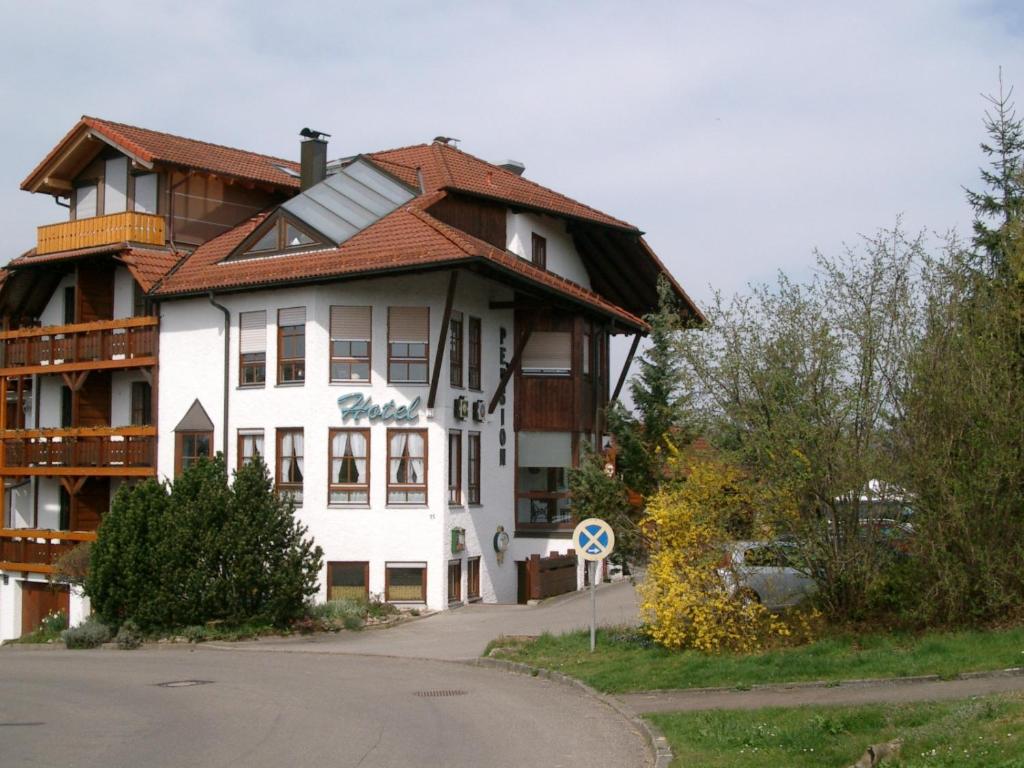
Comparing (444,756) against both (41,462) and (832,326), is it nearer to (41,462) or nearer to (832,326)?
(832,326)

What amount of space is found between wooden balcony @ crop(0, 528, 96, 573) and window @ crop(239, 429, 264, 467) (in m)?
5.45

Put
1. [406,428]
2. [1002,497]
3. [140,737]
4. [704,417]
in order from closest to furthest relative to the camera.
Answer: [140,737], [1002,497], [704,417], [406,428]

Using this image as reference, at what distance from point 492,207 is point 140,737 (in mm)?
20644

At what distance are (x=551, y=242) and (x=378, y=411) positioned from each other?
7.95 m

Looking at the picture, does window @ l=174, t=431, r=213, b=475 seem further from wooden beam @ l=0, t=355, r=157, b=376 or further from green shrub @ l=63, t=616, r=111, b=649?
green shrub @ l=63, t=616, r=111, b=649

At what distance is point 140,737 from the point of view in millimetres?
13273

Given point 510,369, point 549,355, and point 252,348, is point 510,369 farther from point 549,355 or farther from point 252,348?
point 252,348

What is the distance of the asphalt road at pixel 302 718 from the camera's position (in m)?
12.1

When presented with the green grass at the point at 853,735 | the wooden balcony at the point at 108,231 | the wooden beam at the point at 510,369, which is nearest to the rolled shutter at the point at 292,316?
the wooden beam at the point at 510,369

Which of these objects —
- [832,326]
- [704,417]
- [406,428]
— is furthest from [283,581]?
[832,326]

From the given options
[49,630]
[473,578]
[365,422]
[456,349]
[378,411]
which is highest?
[456,349]

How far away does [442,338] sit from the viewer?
27.7 meters

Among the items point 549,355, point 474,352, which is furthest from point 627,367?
point 474,352

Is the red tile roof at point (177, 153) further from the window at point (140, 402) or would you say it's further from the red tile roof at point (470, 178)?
the window at point (140, 402)
